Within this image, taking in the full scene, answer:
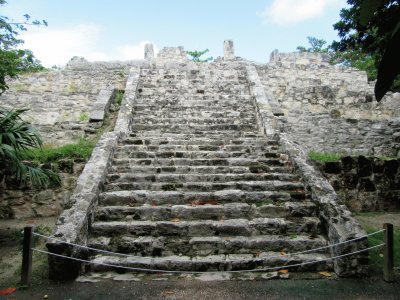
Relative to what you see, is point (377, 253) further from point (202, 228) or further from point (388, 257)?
point (202, 228)

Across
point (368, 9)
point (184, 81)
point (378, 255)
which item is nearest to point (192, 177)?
point (378, 255)

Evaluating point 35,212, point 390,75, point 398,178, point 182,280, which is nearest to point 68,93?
point 35,212

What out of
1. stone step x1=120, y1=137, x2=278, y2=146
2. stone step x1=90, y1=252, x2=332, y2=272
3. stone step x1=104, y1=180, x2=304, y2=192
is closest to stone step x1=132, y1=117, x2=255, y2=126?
Result: stone step x1=120, y1=137, x2=278, y2=146

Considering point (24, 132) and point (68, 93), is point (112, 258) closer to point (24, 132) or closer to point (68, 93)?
point (24, 132)

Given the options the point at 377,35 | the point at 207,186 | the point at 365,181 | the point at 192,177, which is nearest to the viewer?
the point at 377,35

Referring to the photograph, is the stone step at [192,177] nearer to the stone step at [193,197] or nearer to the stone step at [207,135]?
the stone step at [193,197]

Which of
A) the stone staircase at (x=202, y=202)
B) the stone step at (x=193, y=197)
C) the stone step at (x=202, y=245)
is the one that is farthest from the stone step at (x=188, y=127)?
the stone step at (x=202, y=245)

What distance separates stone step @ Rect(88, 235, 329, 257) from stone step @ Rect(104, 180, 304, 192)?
105 centimetres

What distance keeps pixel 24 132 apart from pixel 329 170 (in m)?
4.81

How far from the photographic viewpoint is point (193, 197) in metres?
4.51

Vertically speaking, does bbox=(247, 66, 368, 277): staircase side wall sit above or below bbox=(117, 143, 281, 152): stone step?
below

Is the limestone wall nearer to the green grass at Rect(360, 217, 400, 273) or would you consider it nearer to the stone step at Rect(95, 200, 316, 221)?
the stone step at Rect(95, 200, 316, 221)

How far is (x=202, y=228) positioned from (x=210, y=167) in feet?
4.80

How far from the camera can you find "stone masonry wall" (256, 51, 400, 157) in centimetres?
838
